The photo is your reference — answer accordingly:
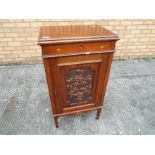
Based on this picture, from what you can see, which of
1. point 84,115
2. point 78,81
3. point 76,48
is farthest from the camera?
point 84,115

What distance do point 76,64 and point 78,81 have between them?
217 mm

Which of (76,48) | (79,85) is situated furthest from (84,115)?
(76,48)

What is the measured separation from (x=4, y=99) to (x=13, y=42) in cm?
112

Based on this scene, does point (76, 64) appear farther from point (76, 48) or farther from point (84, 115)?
point (84, 115)

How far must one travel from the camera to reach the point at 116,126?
196cm

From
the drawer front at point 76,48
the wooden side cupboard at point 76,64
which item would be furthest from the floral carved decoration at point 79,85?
the drawer front at point 76,48

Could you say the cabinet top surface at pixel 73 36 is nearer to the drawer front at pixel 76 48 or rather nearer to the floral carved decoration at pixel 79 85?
the drawer front at pixel 76 48

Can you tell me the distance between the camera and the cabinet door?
56.7 inches

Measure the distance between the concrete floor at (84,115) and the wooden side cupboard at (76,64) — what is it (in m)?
0.30

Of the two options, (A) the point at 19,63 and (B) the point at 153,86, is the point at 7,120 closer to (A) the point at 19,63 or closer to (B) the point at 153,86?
(A) the point at 19,63

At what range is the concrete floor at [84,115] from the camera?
192 centimetres

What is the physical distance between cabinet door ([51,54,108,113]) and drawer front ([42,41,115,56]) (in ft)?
0.21

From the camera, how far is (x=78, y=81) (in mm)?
1601

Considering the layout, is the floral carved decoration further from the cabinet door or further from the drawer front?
the drawer front
